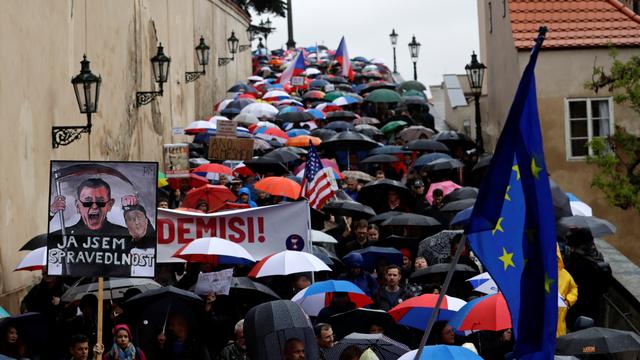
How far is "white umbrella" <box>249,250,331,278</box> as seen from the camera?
1355cm

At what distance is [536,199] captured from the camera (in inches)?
324

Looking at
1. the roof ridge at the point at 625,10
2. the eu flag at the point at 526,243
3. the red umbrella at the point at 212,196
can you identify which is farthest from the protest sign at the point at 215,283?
the roof ridge at the point at 625,10

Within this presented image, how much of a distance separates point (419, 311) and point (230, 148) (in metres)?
11.6

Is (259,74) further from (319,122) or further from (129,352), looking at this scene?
(129,352)

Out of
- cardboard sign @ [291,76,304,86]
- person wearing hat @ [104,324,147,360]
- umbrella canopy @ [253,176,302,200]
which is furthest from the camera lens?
cardboard sign @ [291,76,304,86]

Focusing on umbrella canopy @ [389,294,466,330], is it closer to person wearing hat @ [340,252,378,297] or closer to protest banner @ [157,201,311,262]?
person wearing hat @ [340,252,378,297]

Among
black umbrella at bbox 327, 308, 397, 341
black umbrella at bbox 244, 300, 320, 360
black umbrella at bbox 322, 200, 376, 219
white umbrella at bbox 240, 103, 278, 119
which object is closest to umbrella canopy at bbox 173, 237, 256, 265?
black umbrella at bbox 327, 308, 397, 341

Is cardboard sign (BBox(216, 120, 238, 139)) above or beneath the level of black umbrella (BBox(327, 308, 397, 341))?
above

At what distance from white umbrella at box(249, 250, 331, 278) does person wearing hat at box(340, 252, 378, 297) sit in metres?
0.45

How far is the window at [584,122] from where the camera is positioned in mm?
27344

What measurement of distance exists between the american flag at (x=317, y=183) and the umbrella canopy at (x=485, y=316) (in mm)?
6430

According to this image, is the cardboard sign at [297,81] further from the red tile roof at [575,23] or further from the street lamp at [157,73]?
the street lamp at [157,73]

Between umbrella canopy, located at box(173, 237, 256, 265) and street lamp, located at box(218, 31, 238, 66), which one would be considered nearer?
umbrella canopy, located at box(173, 237, 256, 265)

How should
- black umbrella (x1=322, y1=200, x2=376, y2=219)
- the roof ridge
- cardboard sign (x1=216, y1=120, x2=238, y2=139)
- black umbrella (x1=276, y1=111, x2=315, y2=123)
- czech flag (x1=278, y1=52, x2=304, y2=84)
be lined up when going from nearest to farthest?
1. black umbrella (x1=322, y1=200, x2=376, y2=219)
2. cardboard sign (x1=216, y1=120, x2=238, y2=139)
3. the roof ridge
4. black umbrella (x1=276, y1=111, x2=315, y2=123)
5. czech flag (x1=278, y1=52, x2=304, y2=84)
